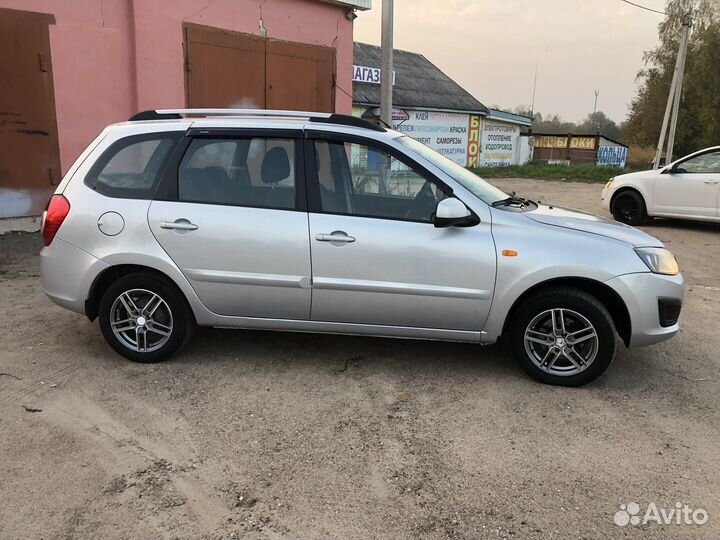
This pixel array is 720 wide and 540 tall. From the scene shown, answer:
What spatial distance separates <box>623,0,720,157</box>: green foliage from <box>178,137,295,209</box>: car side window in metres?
40.0

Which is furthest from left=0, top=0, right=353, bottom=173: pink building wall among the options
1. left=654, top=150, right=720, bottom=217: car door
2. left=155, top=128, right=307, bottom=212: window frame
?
left=654, top=150, right=720, bottom=217: car door

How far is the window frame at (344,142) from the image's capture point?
400 centimetres

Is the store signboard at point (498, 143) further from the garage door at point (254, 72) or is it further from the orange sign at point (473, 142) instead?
the garage door at point (254, 72)

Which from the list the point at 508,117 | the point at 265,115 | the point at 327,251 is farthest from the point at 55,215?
the point at 508,117

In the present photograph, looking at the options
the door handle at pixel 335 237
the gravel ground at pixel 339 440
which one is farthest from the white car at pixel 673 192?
the door handle at pixel 335 237

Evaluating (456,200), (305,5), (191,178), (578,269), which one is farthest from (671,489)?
(305,5)

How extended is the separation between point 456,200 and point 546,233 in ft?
2.09

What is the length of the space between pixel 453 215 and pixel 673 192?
8360 mm

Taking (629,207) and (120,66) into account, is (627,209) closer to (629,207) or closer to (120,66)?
(629,207)

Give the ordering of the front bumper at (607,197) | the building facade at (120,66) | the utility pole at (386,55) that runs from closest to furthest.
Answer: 1. the building facade at (120,66)
2. the utility pole at (386,55)
3. the front bumper at (607,197)

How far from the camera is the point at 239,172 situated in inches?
164

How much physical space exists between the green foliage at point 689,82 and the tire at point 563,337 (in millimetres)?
39594

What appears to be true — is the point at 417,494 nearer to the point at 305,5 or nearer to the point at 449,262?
the point at 449,262

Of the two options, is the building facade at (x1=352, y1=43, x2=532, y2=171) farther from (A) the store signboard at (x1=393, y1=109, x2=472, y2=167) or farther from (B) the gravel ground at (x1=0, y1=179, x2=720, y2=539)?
(B) the gravel ground at (x1=0, y1=179, x2=720, y2=539)
